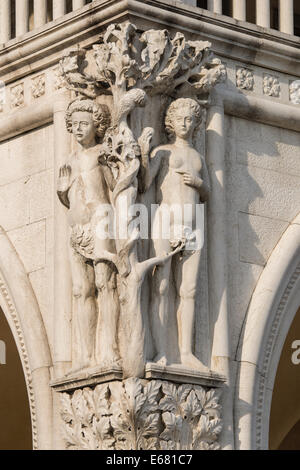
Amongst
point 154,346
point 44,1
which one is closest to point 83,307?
point 154,346

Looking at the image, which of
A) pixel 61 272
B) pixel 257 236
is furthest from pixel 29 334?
pixel 257 236

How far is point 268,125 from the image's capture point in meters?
15.0

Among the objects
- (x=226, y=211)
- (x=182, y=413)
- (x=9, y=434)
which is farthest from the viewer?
(x=9, y=434)

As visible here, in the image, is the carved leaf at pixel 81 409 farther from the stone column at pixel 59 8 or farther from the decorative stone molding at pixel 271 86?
the stone column at pixel 59 8

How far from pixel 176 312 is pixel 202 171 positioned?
4.04 feet

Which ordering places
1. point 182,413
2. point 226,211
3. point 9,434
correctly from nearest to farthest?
point 182,413, point 226,211, point 9,434

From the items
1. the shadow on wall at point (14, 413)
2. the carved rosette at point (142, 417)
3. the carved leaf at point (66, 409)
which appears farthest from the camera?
the shadow on wall at point (14, 413)

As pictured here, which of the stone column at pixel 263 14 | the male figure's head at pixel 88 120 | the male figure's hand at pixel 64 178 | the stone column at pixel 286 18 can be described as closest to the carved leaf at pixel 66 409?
the male figure's hand at pixel 64 178

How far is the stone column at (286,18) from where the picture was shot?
1538cm

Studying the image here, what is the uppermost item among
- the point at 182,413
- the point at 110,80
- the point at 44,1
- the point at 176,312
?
the point at 44,1

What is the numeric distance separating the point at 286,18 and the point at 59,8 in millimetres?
2122

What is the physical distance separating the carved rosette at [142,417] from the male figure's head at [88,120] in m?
2.13

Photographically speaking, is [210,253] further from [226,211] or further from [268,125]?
[268,125]

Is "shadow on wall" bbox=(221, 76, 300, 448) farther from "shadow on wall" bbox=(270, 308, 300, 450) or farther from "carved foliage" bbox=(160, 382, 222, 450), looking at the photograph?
"shadow on wall" bbox=(270, 308, 300, 450)
